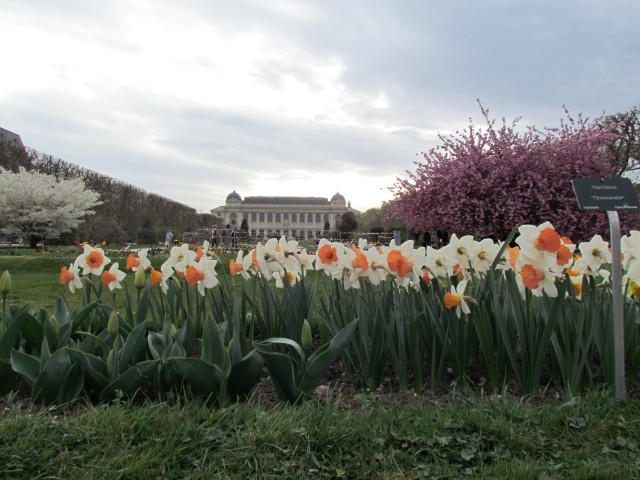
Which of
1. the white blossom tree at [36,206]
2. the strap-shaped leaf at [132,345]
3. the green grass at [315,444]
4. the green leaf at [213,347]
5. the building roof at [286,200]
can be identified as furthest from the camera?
the building roof at [286,200]

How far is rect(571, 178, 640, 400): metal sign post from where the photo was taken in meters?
2.25

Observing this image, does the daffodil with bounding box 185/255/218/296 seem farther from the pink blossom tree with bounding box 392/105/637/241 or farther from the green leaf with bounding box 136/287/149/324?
the pink blossom tree with bounding box 392/105/637/241

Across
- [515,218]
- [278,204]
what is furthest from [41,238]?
[278,204]

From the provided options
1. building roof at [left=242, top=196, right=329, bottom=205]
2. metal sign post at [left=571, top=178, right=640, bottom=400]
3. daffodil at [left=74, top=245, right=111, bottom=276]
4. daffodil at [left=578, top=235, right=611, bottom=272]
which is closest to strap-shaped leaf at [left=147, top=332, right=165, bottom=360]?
daffodil at [left=74, top=245, right=111, bottom=276]

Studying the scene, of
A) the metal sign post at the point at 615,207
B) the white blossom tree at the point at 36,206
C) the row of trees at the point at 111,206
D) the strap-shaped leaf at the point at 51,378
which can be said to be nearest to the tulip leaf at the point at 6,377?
the strap-shaped leaf at the point at 51,378

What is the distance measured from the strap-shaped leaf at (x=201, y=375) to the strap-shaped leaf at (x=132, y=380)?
4.2 inches

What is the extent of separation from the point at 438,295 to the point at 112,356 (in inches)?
67.6

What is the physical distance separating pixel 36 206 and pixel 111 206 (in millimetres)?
11758

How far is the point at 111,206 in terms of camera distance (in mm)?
32344

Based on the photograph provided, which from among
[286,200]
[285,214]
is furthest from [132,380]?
[286,200]

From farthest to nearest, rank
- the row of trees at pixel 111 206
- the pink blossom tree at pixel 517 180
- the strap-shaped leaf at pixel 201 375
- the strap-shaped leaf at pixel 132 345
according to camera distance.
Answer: the row of trees at pixel 111 206
the pink blossom tree at pixel 517 180
the strap-shaped leaf at pixel 132 345
the strap-shaped leaf at pixel 201 375

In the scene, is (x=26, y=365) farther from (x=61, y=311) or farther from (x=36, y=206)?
(x=36, y=206)

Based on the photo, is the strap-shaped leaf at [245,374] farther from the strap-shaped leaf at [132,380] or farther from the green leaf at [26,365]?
the green leaf at [26,365]

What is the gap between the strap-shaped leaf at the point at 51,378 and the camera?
2.11 m
